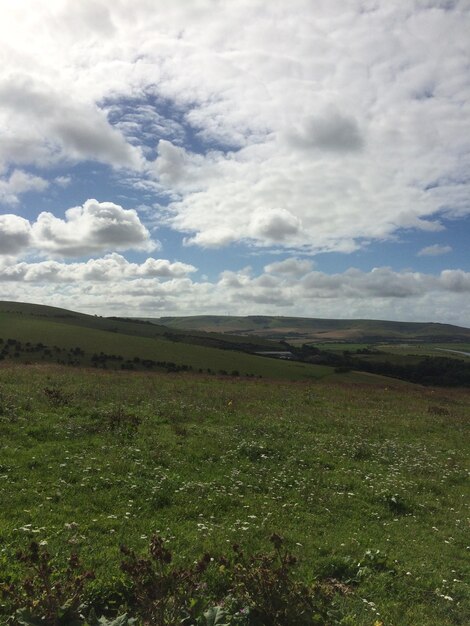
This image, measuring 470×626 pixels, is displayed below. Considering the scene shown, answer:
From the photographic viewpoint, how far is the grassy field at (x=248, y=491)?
29.8 ft

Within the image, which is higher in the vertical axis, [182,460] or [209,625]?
[209,625]

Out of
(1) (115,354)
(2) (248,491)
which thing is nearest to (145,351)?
(1) (115,354)

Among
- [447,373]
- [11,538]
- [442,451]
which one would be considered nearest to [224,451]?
[11,538]

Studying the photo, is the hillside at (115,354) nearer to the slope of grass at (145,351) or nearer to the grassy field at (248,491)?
the slope of grass at (145,351)

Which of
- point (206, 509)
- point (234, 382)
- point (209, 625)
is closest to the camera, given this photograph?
point (209, 625)

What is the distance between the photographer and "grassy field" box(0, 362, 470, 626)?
9070mm

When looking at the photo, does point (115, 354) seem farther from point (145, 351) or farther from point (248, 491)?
point (248, 491)

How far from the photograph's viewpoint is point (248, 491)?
1370 cm

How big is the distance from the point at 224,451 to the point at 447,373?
9413cm

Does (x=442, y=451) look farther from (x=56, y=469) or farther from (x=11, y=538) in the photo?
(x=11, y=538)

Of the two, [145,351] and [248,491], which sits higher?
[248,491]

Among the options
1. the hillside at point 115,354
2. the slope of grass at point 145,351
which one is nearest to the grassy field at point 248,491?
the hillside at point 115,354

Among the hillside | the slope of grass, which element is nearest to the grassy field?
the hillside

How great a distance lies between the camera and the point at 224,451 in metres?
17.6
